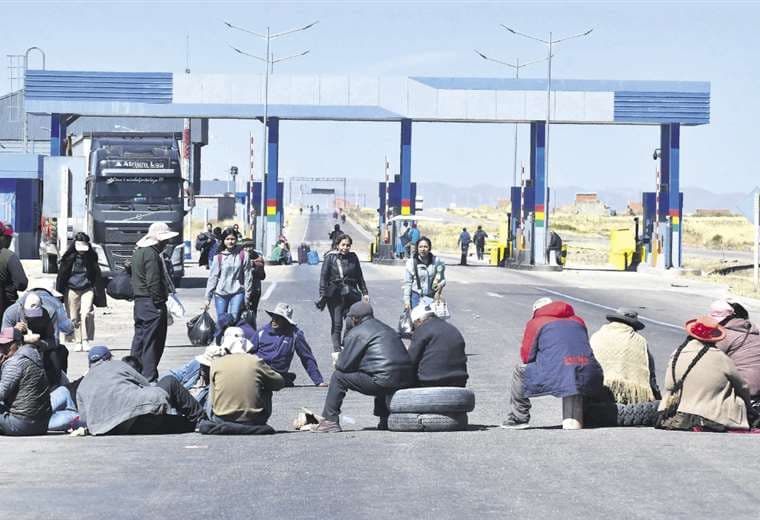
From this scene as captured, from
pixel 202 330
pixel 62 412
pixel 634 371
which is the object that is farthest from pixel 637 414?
pixel 202 330

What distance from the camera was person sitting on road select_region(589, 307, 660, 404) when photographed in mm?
14656

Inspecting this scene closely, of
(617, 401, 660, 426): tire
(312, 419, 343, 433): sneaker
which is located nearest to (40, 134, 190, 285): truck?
(312, 419, 343, 433): sneaker

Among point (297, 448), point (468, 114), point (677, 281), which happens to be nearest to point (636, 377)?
point (297, 448)

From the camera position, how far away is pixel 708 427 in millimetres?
13984

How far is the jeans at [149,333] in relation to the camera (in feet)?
57.3

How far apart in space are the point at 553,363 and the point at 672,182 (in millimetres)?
51779

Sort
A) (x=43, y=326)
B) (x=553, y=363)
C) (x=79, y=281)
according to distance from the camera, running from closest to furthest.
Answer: (x=553, y=363), (x=43, y=326), (x=79, y=281)

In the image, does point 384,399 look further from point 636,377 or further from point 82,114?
point 82,114

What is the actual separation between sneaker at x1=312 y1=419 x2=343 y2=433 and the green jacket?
4.04 metres

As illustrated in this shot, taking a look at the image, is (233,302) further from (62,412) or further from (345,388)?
(345,388)

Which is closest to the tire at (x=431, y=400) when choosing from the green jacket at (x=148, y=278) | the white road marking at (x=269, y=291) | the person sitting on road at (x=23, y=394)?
the person sitting on road at (x=23, y=394)

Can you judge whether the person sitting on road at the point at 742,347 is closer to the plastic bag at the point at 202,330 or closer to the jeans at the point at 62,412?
the jeans at the point at 62,412

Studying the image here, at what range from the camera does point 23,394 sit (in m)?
13.9

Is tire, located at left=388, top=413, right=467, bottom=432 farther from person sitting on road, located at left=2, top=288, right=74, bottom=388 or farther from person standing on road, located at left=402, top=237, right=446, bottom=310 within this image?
person standing on road, located at left=402, top=237, right=446, bottom=310
